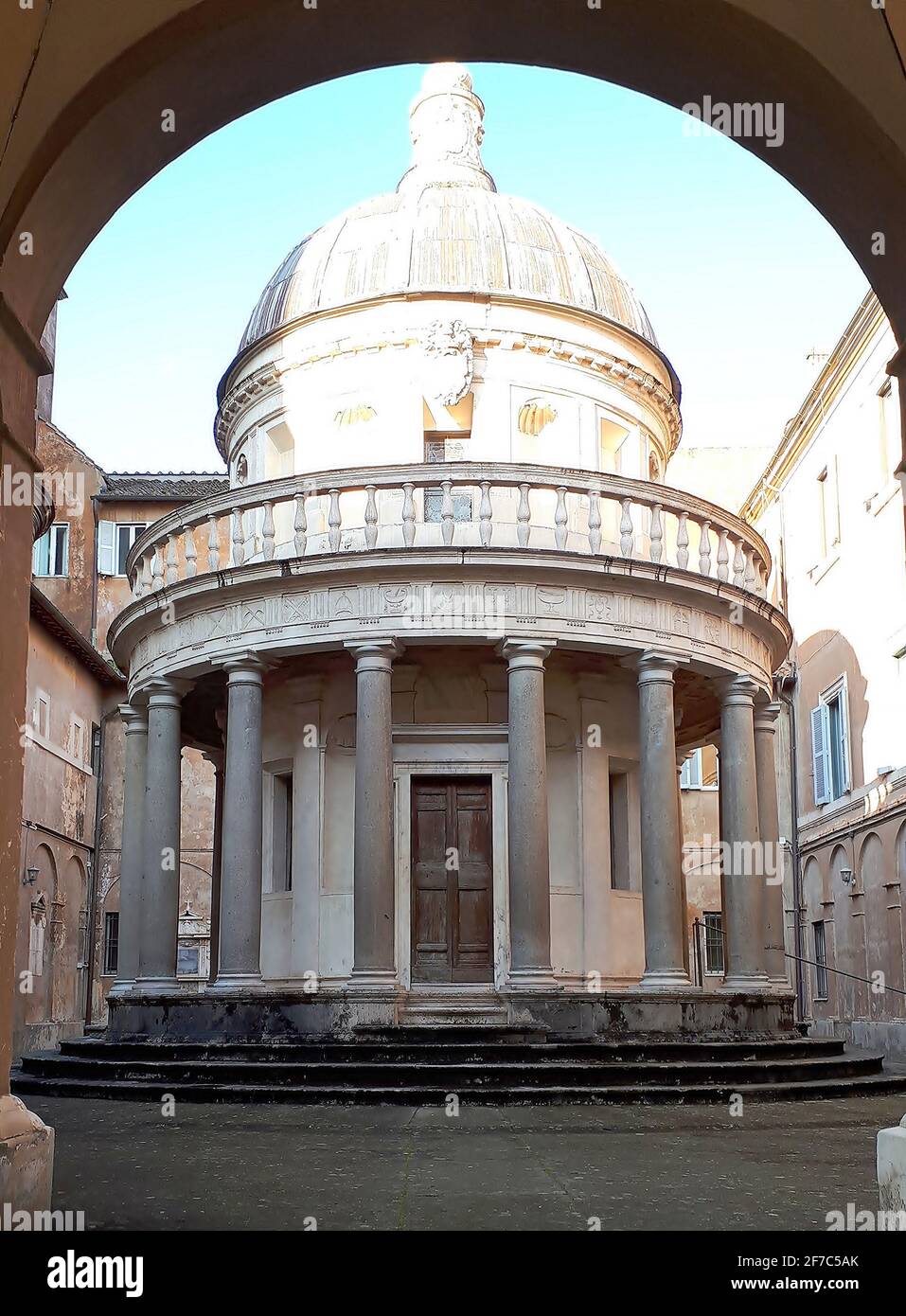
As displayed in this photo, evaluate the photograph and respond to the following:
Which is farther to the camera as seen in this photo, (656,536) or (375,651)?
(656,536)

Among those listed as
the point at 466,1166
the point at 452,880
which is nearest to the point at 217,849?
the point at 452,880

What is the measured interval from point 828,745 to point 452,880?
1376 cm

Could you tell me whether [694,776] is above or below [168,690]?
above

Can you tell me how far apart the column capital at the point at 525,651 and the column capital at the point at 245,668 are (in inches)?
141

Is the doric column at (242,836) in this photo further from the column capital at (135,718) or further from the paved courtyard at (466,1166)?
the paved courtyard at (466,1166)

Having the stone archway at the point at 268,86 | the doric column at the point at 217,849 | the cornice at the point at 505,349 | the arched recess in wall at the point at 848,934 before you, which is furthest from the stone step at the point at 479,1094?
Answer: the arched recess in wall at the point at 848,934

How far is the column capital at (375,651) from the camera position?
19688 millimetres

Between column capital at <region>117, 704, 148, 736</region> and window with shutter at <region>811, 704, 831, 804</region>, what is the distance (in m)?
16.1

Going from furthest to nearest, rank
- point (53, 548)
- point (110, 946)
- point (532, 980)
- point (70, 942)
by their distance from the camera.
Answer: point (53, 548) < point (110, 946) < point (70, 942) < point (532, 980)

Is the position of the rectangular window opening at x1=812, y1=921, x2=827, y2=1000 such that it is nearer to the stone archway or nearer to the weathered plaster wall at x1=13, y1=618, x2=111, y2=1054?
the weathered plaster wall at x1=13, y1=618, x2=111, y2=1054

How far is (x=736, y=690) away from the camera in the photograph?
869 inches

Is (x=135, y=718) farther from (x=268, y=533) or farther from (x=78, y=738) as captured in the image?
(x=78, y=738)

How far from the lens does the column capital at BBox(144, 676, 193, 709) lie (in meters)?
22.1
